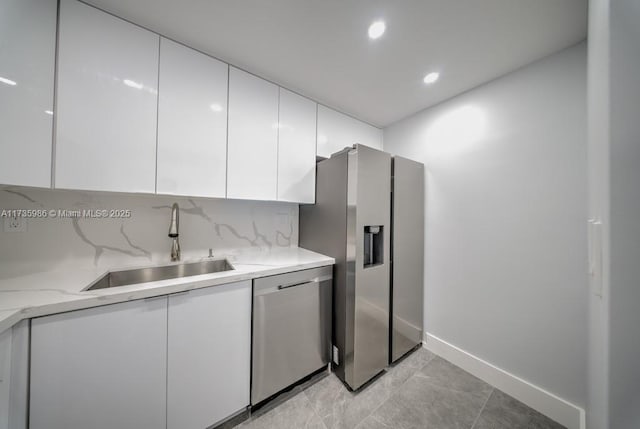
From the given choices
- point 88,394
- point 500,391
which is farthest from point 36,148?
point 500,391

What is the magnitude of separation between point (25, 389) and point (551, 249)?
9.08ft

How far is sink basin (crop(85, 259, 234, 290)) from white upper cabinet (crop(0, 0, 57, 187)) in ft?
2.01

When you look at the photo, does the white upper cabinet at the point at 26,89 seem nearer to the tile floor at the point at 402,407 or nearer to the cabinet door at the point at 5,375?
the cabinet door at the point at 5,375

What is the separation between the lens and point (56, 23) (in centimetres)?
99

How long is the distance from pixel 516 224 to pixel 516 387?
116cm

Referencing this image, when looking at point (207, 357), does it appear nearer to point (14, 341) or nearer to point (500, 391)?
point (14, 341)

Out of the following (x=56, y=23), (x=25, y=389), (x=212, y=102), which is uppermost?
(x=56, y=23)

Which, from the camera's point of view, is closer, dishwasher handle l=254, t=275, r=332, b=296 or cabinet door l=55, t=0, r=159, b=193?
cabinet door l=55, t=0, r=159, b=193

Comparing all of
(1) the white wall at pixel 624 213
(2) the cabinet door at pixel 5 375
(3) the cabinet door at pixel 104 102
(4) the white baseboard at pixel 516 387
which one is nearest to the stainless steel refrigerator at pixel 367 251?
(4) the white baseboard at pixel 516 387

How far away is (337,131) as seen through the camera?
2.01 m

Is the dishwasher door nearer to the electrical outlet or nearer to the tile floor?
the tile floor

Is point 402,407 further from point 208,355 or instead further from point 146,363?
point 146,363

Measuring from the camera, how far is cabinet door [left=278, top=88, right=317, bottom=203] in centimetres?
168

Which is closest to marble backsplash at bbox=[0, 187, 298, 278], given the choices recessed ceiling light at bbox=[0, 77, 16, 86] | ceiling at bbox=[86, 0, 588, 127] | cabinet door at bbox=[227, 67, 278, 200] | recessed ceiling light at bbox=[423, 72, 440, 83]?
cabinet door at bbox=[227, 67, 278, 200]
